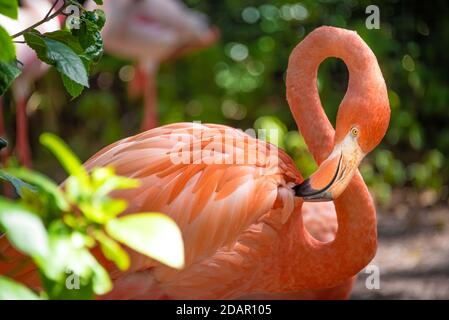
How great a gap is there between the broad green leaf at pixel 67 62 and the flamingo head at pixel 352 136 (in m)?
1.19

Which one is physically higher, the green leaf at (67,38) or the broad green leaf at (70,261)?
the green leaf at (67,38)

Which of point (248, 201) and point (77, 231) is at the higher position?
point (248, 201)

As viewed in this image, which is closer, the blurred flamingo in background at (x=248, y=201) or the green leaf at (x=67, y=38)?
the green leaf at (x=67, y=38)

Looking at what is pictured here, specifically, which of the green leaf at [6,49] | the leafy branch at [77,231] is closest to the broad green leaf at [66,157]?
the leafy branch at [77,231]

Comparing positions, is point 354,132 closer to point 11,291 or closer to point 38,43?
point 38,43

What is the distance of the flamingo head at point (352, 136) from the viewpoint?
241cm

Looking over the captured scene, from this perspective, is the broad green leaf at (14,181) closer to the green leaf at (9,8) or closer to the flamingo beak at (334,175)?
the green leaf at (9,8)

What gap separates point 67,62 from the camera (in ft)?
4.34

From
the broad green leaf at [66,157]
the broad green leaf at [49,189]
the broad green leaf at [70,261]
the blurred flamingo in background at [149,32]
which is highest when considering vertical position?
the blurred flamingo in background at [149,32]

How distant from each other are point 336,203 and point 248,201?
37 centimetres

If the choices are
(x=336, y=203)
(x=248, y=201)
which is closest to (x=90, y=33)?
(x=248, y=201)

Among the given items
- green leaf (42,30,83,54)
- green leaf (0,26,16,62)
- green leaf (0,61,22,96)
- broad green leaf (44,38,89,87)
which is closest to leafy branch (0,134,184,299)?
green leaf (0,26,16,62)

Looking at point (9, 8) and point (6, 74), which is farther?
point (6, 74)
